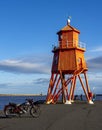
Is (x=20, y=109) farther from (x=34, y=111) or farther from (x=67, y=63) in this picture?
(x=67, y=63)

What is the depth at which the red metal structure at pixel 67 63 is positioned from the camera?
50.6 m

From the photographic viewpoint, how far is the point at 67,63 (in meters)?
50.7

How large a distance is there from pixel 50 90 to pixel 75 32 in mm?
9964

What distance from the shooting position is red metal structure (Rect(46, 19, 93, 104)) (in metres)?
50.6

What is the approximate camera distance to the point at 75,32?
52.4 m

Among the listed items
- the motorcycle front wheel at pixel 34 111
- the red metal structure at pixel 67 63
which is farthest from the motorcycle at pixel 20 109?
the red metal structure at pixel 67 63

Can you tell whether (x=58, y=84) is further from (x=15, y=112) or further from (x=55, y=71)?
(x=15, y=112)

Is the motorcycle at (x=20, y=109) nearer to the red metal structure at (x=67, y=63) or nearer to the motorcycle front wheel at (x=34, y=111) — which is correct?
the motorcycle front wheel at (x=34, y=111)

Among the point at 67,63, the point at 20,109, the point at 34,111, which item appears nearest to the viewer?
the point at 20,109

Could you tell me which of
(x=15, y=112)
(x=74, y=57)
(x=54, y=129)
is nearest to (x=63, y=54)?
(x=74, y=57)

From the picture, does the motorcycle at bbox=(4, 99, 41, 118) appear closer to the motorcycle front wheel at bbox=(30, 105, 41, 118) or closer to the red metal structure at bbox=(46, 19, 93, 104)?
the motorcycle front wheel at bbox=(30, 105, 41, 118)

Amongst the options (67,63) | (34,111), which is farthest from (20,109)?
(67,63)

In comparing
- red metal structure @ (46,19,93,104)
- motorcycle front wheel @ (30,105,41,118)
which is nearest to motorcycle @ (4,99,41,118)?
motorcycle front wheel @ (30,105,41,118)

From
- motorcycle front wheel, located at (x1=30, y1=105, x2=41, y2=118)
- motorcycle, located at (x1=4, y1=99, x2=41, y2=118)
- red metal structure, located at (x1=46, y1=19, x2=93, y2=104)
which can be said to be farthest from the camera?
red metal structure, located at (x1=46, y1=19, x2=93, y2=104)
